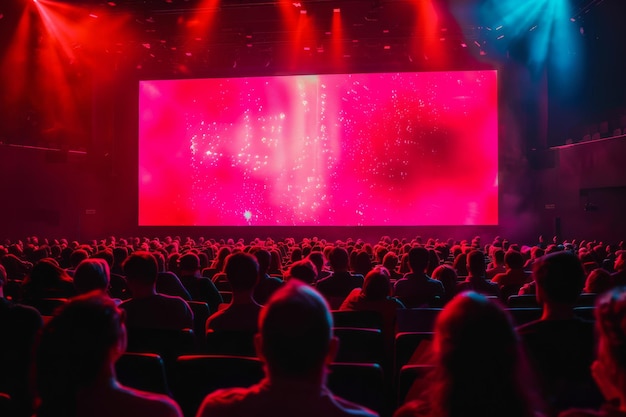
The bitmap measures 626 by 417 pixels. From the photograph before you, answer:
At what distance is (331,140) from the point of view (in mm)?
20484

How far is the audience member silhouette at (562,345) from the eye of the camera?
261 cm

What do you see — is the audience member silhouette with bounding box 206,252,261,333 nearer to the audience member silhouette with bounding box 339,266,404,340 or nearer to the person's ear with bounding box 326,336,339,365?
the audience member silhouette with bounding box 339,266,404,340

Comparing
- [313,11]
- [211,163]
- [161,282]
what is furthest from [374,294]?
[211,163]

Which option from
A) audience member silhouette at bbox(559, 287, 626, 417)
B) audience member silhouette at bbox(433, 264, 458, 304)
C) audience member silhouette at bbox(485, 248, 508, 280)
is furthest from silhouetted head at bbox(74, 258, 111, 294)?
audience member silhouette at bbox(485, 248, 508, 280)

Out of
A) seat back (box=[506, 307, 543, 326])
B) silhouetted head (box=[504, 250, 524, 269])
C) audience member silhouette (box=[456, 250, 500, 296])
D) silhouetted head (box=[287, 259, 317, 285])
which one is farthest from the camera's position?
silhouetted head (box=[504, 250, 524, 269])

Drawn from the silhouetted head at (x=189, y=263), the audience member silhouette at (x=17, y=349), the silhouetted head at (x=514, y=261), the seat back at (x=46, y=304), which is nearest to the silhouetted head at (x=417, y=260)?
the silhouetted head at (x=514, y=261)

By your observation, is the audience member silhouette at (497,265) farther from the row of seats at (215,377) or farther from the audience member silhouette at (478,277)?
the row of seats at (215,377)

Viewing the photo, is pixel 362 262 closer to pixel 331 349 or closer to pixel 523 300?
pixel 523 300

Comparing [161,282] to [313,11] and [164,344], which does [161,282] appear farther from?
[313,11]

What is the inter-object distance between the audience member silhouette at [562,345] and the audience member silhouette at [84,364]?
166 cm

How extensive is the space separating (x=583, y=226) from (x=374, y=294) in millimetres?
15787

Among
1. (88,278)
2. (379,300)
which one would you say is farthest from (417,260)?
(88,278)

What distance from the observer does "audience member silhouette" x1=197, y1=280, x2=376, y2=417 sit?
166cm

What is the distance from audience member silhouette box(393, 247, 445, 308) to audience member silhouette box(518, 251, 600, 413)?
7.70 ft
